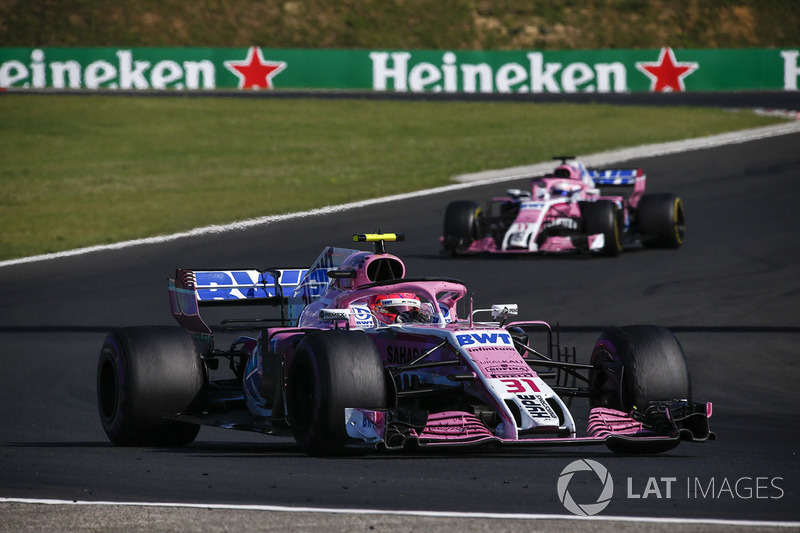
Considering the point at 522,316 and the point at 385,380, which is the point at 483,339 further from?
the point at 522,316

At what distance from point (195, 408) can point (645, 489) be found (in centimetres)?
419

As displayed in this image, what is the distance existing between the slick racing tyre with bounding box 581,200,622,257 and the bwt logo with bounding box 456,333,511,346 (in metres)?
13.2

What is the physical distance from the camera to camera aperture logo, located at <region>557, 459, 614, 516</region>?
26.7 ft

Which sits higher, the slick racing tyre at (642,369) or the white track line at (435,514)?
the slick racing tyre at (642,369)

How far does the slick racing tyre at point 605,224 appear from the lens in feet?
76.3

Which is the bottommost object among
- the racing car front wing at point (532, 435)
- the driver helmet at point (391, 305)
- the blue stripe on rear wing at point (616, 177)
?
the racing car front wing at point (532, 435)

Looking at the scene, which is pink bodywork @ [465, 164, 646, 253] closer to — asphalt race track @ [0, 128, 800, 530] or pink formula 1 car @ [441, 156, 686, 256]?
pink formula 1 car @ [441, 156, 686, 256]

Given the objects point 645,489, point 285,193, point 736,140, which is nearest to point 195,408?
point 645,489

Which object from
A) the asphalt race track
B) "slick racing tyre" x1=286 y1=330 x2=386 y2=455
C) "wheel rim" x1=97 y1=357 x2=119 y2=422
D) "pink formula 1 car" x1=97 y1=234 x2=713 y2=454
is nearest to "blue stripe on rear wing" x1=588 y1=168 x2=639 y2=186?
the asphalt race track

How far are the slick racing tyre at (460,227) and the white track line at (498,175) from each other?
4.90 meters

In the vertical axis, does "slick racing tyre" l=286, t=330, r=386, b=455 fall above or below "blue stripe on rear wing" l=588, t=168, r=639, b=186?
below

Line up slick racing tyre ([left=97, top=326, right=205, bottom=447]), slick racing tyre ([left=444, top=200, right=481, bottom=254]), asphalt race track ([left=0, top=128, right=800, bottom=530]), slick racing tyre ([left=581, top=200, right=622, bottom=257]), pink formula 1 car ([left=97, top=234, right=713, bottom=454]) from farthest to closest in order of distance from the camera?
1. slick racing tyre ([left=444, top=200, right=481, bottom=254])
2. slick racing tyre ([left=581, top=200, right=622, bottom=257])
3. slick racing tyre ([left=97, top=326, right=205, bottom=447])
4. pink formula 1 car ([left=97, top=234, right=713, bottom=454])
5. asphalt race track ([left=0, top=128, right=800, bottom=530])

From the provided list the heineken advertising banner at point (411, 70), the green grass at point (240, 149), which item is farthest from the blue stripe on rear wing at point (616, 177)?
the heineken advertising banner at point (411, 70)

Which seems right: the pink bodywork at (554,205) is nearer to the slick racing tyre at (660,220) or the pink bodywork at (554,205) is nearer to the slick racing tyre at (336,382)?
the slick racing tyre at (660,220)
